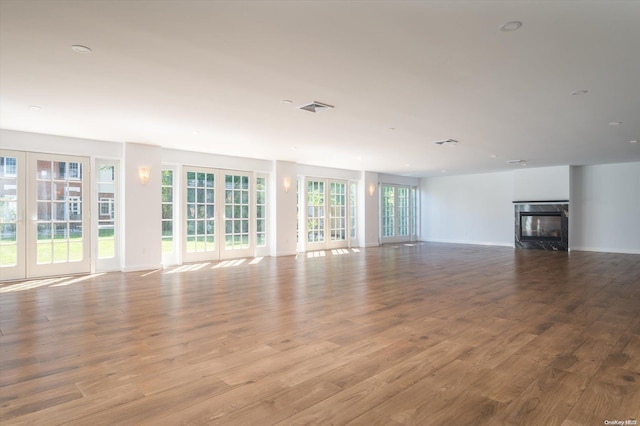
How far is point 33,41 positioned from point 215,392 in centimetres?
309

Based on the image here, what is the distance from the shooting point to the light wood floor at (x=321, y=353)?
2229mm

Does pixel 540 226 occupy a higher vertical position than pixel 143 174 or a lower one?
lower

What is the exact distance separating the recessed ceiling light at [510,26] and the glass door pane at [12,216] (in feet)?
24.7

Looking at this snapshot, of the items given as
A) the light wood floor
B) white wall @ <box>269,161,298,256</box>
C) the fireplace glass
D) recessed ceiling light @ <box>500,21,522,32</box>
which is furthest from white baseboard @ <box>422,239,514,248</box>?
recessed ceiling light @ <box>500,21,522,32</box>

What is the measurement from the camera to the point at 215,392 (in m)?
2.44

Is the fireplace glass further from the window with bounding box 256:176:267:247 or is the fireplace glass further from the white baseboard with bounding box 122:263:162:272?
the white baseboard with bounding box 122:263:162:272

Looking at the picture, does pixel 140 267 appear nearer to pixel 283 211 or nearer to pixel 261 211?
pixel 261 211

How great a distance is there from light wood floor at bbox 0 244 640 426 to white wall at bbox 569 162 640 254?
5.99 meters

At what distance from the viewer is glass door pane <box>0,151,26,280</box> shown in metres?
6.42

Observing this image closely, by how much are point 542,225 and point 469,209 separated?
259 cm

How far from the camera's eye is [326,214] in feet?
38.9

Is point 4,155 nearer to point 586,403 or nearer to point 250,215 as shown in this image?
point 250,215

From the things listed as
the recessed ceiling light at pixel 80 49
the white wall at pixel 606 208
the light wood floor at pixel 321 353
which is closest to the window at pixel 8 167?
the light wood floor at pixel 321 353

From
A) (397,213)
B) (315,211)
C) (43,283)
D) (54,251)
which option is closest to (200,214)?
(54,251)
